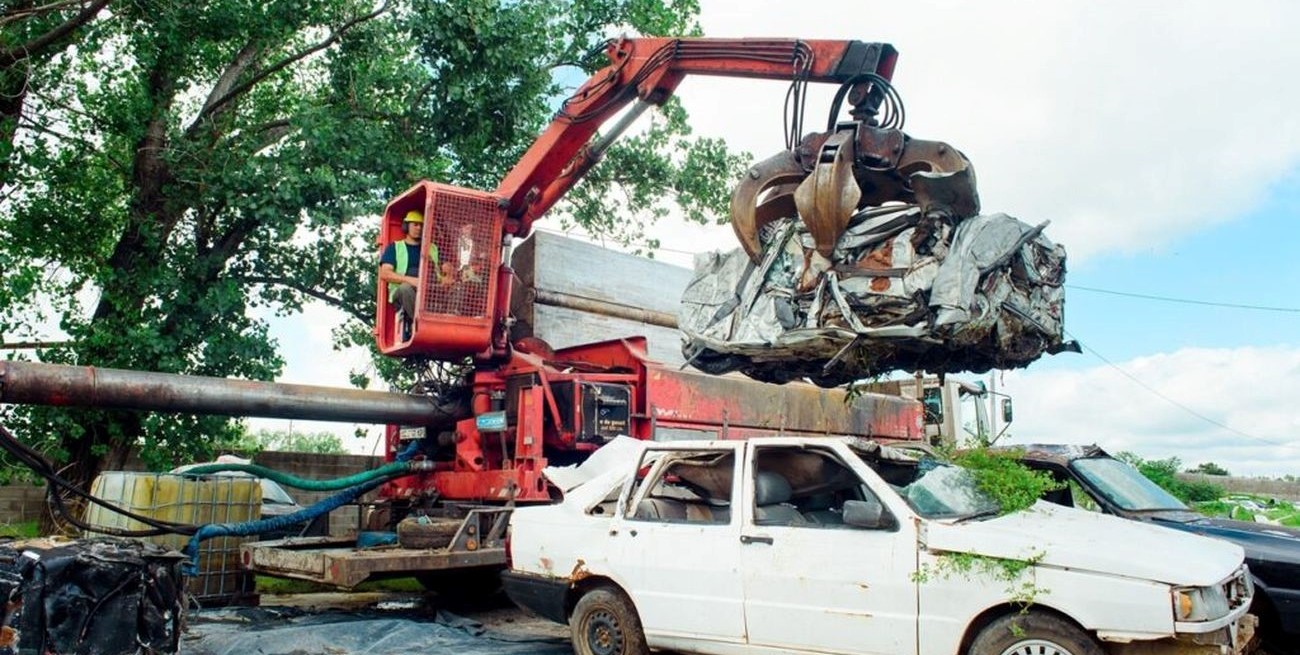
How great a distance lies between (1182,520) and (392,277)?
686cm

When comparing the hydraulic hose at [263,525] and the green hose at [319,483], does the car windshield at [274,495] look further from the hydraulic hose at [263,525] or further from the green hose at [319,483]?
the hydraulic hose at [263,525]

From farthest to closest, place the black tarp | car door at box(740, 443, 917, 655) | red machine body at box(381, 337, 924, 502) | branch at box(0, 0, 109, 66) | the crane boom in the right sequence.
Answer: branch at box(0, 0, 109, 66) → red machine body at box(381, 337, 924, 502) → the crane boom → the black tarp → car door at box(740, 443, 917, 655)

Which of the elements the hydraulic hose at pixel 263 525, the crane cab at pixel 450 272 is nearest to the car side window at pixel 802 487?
the crane cab at pixel 450 272

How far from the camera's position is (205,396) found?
845 cm

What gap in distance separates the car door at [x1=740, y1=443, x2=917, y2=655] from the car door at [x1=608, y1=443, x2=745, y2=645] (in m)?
0.13

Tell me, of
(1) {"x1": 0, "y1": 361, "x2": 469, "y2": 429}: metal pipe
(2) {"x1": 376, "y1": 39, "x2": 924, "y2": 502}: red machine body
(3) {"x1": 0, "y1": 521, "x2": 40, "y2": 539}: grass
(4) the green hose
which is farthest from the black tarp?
(3) {"x1": 0, "y1": 521, "x2": 40, "y2": 539}: grass

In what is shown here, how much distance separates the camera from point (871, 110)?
696cm

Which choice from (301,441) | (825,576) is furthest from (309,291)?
(301,441)

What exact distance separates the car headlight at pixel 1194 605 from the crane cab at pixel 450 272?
6279mm

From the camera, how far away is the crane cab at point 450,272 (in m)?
8.85

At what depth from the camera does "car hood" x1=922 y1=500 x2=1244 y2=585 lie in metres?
4.42

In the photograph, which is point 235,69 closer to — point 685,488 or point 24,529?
point 24,529

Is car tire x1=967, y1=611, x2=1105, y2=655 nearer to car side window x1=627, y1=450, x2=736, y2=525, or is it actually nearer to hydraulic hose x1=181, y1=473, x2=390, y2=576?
car side window x1=627, y1=450, x2=736, y2=525

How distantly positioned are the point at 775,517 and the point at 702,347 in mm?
1896
